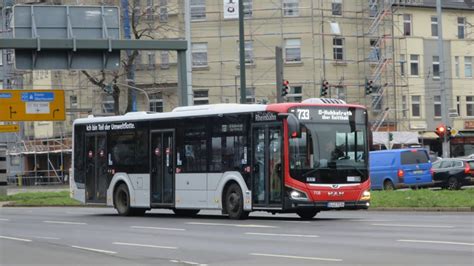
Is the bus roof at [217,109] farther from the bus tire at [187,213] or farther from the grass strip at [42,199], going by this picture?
the grass strip at [42,199]

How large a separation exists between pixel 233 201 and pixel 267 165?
1498 millimetres

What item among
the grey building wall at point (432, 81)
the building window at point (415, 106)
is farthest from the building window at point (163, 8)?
the grey building wall at point (432, 81)

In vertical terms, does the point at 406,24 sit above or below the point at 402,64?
above

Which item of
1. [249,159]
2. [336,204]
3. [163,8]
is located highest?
[163,8]

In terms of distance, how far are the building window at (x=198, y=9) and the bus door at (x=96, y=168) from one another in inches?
1410

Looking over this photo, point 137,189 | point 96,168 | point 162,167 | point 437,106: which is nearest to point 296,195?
point 162,167

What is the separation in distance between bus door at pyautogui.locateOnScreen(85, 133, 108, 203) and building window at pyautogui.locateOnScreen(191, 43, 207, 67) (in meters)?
35.1

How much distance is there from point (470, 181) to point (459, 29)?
1432 inches

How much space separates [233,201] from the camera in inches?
982

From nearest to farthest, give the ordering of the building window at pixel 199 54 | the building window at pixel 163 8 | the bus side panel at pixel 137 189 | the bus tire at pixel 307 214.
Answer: the bus tire at pixel 307 214
the bus side panel at pixel 137 189
the building window at pixel 163 8
the building window at pixel 199 54

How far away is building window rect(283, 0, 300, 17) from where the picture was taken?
211 ft

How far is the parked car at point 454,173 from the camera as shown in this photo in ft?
140

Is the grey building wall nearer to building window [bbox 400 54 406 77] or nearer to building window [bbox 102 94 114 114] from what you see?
building window [bbox 400 54 406 77]

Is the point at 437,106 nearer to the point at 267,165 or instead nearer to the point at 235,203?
the point at 235,203
